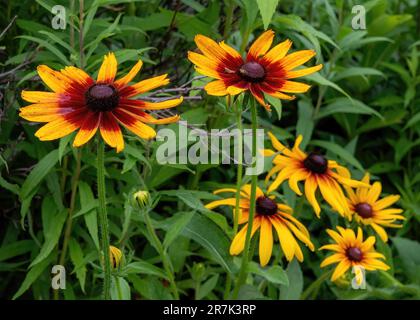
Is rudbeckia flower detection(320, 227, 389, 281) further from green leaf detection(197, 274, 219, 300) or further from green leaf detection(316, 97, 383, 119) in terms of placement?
green leaf detection(316, 97, 383, 119)

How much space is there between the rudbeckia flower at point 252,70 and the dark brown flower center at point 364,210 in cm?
55

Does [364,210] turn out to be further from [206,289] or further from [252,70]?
[252,70]

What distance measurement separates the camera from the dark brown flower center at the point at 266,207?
133 centimetres

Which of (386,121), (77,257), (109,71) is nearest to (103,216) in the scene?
(109,71)

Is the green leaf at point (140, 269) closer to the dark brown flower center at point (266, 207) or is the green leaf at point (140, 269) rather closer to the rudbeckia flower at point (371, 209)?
the dark brown flower center at point (266, 207)

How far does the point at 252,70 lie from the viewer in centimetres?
108

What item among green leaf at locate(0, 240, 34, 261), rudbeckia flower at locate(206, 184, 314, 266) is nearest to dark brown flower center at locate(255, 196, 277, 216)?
rudbeckia flower at locate(206, 184, 314, 266)

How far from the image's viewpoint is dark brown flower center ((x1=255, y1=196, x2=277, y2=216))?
1334 mm

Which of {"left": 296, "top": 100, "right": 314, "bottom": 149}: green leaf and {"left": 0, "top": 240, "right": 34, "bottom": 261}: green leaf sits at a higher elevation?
{"left": 296, "top": 100, "right": 314, "bottom": 149}: green leaf

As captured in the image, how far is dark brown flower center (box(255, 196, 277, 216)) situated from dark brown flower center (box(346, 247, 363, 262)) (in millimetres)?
209

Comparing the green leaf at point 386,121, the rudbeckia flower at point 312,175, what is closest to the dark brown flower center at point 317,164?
the rudbeckia flower at point 312,175

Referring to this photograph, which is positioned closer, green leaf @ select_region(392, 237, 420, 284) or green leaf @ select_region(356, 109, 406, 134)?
green leaf @ select_region(392, 237, 420, 284)

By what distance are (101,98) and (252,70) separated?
0.82 ft
